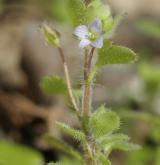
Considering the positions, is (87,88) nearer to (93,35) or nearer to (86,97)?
(86,97)

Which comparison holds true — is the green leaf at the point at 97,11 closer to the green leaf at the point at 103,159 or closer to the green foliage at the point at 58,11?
the green leaf at the point at 103,159

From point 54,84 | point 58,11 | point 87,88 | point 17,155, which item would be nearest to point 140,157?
point 17,155

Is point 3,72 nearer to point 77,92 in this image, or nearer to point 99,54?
point 77,92

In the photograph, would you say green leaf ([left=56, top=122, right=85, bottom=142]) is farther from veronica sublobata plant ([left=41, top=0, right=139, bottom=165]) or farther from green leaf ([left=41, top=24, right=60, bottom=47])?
green leaf ([left=41, top=24, right=60, bottom=47])

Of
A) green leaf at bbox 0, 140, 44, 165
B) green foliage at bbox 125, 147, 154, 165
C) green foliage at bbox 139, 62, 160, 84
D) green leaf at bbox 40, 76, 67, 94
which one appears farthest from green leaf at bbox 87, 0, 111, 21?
green foliage at bbox 139, 62, 160, 84

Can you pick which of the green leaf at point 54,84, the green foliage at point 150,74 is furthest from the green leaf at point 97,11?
the green foliage at point 150,74

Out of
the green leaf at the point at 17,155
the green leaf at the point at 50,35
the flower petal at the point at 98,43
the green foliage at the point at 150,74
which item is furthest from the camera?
the green foliage at the point at 150,74

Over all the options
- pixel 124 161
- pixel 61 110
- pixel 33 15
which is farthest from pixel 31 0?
pixel 124 161
